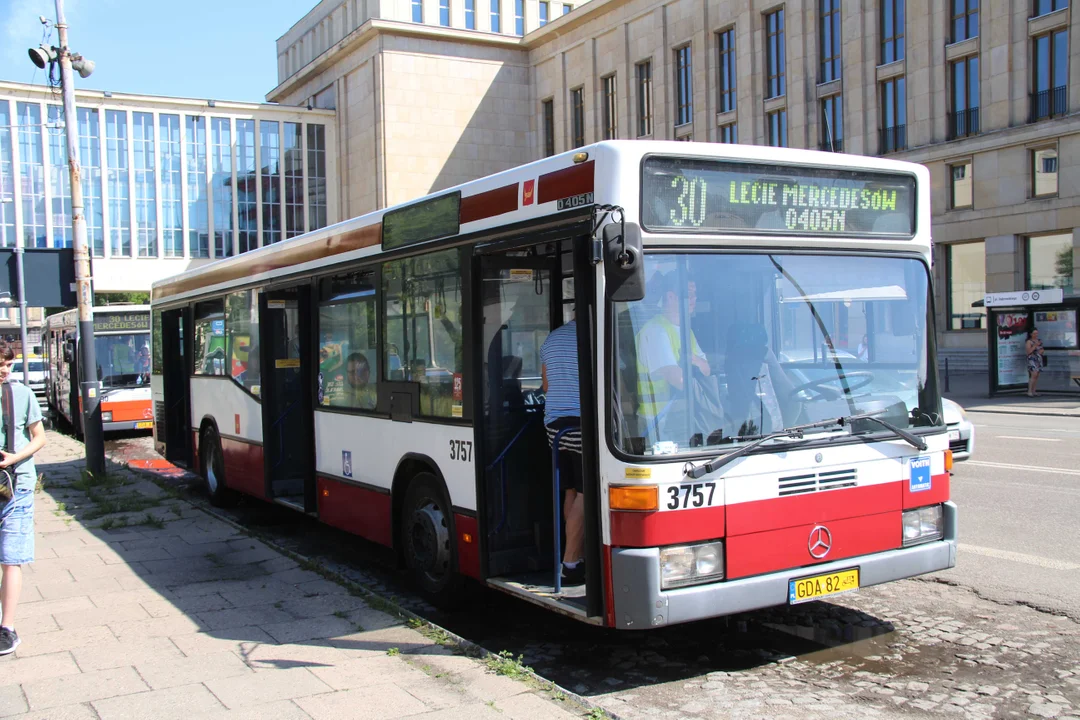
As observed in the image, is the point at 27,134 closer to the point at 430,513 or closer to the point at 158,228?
the point at 158,228

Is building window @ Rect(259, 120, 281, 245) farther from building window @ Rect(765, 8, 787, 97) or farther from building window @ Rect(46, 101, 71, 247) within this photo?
building window @ Rect(765, 8, 787, 97)

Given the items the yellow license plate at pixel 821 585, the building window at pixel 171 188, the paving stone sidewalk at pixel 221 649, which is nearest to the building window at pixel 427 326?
the paving stone sidewalk at pixel 221 649

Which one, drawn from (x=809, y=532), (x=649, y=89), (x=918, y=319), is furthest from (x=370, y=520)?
(x=649, y=89)

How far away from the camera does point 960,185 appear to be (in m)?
37.7

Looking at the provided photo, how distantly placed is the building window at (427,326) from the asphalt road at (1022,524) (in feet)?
12.5

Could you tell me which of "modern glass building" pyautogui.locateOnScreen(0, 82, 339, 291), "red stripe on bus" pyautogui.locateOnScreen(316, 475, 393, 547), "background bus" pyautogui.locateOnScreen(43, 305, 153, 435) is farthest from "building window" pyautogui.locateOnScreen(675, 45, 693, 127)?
"red stripe on bus" pyautogui.locateOnScreen(316, 475, 393, 547)

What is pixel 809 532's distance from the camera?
5336mm

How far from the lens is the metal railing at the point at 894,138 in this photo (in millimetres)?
39250

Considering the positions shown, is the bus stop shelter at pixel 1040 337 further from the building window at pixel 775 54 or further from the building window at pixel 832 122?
the building window at pixel 775 54

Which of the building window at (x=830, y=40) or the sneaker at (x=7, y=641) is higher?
the building window at (x=830, y=40)

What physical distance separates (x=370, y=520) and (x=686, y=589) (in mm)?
3552

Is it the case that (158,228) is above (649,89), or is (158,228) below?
below

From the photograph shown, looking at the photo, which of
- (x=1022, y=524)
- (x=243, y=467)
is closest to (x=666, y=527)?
(x=1022, y=524)

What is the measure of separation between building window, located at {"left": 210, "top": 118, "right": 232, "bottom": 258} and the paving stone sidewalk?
66.8 metres
